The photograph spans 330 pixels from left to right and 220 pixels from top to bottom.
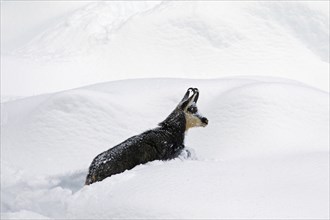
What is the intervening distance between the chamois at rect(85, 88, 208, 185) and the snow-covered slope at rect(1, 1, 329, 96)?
538 cm

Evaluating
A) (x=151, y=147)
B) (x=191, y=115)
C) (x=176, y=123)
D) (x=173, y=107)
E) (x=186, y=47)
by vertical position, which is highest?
(x=186, y=47)

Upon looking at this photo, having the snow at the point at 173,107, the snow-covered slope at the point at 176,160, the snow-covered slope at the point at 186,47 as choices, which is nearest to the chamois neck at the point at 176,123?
the snow at the point at 173,107

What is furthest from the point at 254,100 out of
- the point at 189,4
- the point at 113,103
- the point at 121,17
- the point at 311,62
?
the point at 121,17

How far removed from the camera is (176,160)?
15.8 feet

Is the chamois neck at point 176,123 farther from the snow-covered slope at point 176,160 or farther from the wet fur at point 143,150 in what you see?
the snow-covered slope at point 176,160

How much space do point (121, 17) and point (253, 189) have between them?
36.8ft

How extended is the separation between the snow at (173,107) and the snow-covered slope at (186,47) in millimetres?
30

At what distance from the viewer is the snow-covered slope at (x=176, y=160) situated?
342 centimetres

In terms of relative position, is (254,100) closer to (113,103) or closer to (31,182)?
(113,103)

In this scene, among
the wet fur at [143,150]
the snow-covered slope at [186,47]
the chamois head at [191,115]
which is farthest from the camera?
the snow-covered slope at [186,47]

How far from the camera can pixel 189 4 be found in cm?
1316

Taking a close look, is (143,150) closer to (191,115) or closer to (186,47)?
(191,115)

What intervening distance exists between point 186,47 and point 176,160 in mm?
7473

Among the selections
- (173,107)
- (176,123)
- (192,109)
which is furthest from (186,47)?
(176,123)
